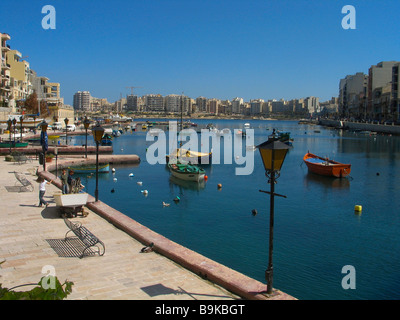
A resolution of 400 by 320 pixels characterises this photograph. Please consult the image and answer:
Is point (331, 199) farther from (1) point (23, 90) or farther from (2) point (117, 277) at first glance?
(1) point (23, 90)

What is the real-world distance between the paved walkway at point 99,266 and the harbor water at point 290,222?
448 centimetres

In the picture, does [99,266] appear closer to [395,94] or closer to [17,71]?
[17,71]

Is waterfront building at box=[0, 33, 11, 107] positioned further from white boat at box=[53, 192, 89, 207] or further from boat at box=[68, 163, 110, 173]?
white boat at box=[53, 192, 89, 207]

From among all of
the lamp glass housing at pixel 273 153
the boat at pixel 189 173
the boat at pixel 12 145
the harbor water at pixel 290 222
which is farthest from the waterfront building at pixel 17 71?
the lamp glass housing at pixel 273 153

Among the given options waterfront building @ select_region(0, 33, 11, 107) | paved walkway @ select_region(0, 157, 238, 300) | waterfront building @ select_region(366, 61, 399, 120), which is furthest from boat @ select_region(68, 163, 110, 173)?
waterfront building @ select_region(366, 61, 399, 120)

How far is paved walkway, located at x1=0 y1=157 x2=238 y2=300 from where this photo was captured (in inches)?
313

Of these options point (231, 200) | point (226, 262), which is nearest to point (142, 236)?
point (226, 262)

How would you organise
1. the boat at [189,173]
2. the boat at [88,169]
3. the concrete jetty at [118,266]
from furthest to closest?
the boat at [88,169], the boat at [189,173], the concrete jetty at [118,266]

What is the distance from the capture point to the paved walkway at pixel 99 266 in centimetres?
795

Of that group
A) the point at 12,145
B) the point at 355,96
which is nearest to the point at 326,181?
the point at 12,145

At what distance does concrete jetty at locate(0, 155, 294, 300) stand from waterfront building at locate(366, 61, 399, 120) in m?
133

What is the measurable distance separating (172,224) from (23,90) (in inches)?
3023

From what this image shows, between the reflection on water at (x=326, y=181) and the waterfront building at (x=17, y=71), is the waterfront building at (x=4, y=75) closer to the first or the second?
the waterfront building at (x=17, y=71)

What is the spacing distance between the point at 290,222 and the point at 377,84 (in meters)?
135
